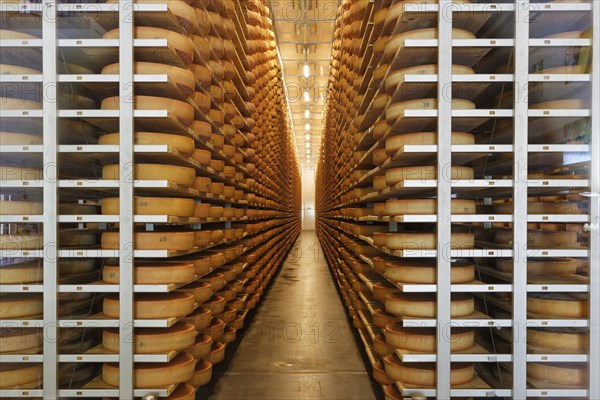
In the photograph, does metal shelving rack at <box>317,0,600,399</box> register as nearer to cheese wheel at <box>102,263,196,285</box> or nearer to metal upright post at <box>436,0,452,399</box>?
metal upright post at <box>436,0,452,399</box>

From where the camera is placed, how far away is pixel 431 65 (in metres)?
2.44

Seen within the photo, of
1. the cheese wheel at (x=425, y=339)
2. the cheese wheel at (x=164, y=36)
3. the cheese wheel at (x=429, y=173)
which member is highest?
the cheese wheel at (x=164, y=36)

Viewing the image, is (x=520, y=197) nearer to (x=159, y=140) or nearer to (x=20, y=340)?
(x=159, y=140)

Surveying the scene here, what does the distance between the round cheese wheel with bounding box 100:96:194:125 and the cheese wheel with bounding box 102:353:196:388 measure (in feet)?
4.99

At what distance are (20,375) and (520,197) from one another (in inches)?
122

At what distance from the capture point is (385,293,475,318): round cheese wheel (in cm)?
245

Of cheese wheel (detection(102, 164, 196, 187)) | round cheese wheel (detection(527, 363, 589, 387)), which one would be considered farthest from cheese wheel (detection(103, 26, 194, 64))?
round cheese wheel (detection(527, 363, 589, 387))

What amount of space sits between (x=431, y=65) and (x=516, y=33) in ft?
1.65

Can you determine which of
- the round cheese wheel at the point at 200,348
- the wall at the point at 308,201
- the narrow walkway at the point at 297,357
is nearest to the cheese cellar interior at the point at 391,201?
the round cheese wheel at the point at 200,348

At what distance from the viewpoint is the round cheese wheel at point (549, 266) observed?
2615 mm

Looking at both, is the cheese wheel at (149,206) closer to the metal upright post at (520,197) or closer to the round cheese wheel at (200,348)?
the round cheese wheel at (200,348)

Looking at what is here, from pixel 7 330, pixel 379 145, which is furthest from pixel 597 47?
pixel 7 330

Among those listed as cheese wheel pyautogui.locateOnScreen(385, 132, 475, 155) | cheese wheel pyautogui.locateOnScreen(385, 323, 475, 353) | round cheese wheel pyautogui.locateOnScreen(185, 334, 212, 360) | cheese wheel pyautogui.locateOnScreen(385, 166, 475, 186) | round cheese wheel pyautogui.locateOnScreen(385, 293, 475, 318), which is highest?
cheese wheel pyautogui.locateOnScreen(385, 132, 475, 155)

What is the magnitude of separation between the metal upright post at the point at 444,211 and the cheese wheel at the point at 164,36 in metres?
1.56
